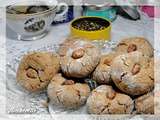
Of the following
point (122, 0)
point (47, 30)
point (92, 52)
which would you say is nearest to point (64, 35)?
point (47, 30)

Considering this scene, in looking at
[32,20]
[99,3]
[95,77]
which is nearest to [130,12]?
[99,3]

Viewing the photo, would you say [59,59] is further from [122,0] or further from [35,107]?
[122,0]

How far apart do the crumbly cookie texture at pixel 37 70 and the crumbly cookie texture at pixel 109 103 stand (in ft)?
0.22

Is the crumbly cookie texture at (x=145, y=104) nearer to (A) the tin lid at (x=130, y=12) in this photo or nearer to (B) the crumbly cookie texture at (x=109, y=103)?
(B) the crumbly cookie texture at (x=109, y=103)

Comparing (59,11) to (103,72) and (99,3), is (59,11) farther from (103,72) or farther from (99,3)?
(103,72)

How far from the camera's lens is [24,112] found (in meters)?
0.47

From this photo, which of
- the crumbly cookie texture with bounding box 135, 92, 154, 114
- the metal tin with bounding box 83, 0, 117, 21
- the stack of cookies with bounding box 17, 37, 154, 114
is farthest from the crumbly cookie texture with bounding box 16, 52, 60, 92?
the metal tin with bounding box 83, 0, 117, 21

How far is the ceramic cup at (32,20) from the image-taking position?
66 cm

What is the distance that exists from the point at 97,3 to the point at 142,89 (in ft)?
1.09

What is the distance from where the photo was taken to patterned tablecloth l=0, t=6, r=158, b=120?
0.48 meters

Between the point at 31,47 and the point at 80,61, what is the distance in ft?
0.79

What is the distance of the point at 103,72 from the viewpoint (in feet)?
1.50

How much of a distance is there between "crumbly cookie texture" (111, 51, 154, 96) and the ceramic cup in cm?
26

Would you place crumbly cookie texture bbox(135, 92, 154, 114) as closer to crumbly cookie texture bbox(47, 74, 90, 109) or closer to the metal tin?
crumbly cookie texture bbox(47, 74, 90, 109)
